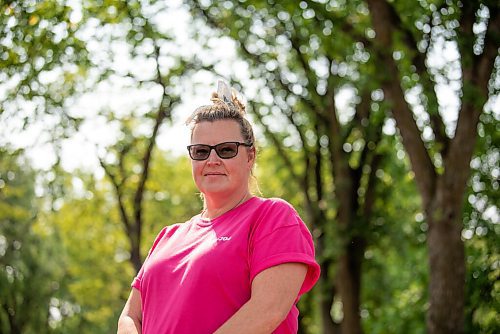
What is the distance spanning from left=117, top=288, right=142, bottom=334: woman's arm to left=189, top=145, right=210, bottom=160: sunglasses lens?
560mm

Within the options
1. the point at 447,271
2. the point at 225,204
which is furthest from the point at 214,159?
the point at 447,271

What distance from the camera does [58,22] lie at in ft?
29.3

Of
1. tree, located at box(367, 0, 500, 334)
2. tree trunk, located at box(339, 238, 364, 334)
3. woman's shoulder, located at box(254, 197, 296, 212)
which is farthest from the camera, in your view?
tree trunk, located at box(339, 238, 364, 334)

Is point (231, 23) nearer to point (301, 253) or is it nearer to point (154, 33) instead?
point (154, 33)

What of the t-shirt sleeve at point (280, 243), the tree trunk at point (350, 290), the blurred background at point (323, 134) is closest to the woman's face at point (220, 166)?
the t-shirt sleeve at point (280, 243)

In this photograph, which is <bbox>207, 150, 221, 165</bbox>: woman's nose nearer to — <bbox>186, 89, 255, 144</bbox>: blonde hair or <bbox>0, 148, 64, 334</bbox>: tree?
<bbox>186, 89, 255, 144</bbox>: blonde hair

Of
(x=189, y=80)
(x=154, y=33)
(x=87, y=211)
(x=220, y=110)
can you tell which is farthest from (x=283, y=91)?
(x=220, y=110)

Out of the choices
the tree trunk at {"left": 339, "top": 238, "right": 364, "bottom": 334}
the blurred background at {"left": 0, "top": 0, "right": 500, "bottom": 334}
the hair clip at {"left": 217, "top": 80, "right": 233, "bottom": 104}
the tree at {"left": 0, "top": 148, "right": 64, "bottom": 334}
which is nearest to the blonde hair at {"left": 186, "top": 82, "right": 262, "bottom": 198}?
the hair clip at {"left": 217, "top": 80, "right": 233, "bottom": 104}

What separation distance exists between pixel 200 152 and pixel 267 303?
65 centimetres

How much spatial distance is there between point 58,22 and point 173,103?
4113 mm

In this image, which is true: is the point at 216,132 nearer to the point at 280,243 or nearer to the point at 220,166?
the point at 220,166

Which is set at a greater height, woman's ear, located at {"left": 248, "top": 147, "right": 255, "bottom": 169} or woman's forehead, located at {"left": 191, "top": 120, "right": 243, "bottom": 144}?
woman's forehead, located at {"left": 191, "top": 120, "right": 243, "bottom": 144}

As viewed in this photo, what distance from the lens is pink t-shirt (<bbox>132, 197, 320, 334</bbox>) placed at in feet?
8.99

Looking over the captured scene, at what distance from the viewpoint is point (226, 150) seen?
119 inches
